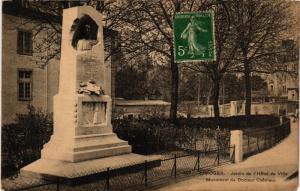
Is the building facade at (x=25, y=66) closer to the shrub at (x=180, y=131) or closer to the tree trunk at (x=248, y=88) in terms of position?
the shrub at (x=180, y=131)

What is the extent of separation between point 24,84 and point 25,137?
874 millimetres

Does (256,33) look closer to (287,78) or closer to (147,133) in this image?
(287,78)

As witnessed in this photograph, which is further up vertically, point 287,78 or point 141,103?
point 287,78

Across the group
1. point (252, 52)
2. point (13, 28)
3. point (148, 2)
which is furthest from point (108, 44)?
point (252, 52)

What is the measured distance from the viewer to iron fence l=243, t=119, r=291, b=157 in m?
7.47

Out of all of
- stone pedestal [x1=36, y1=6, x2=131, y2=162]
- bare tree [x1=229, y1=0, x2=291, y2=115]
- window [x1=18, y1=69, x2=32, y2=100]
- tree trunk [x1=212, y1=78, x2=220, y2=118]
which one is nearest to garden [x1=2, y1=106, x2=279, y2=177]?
tree trunk [x1=212, y1=78, x2=220, y2=118]

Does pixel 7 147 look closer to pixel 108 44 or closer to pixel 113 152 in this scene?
pixel 113 152

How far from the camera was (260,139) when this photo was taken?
786 centimetres

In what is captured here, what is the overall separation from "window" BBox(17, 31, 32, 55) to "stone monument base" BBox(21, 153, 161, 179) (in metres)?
1.89

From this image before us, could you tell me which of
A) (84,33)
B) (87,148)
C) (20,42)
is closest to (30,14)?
(20,42)

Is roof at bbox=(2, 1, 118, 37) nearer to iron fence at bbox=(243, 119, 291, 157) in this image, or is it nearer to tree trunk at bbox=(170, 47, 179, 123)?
tree trunk at bbox=(170, 47, 179, 123)

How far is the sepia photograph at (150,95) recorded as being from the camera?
22.9 feet

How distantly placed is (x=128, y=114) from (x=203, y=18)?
208cm

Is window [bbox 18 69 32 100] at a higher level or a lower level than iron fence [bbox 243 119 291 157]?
higher
